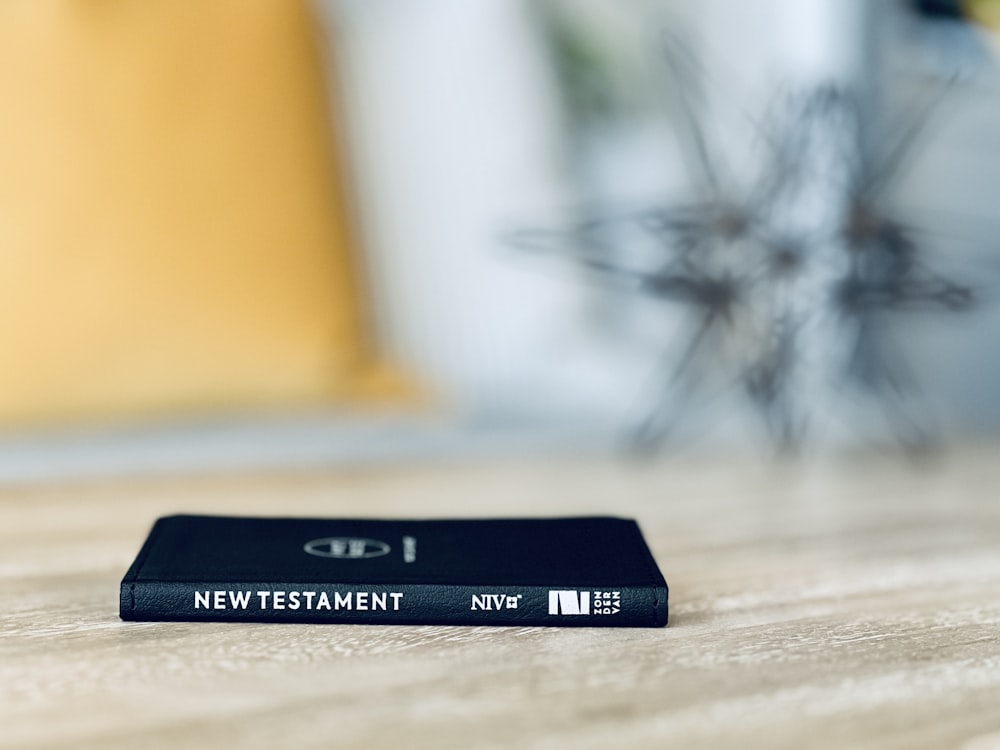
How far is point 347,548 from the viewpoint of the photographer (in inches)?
25.7

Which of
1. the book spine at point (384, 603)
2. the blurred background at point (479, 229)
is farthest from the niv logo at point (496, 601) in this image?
the blurred background at point (479, 229)

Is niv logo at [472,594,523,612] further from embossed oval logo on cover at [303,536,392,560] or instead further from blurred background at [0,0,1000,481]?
blurred background at [0,0,1000,481]

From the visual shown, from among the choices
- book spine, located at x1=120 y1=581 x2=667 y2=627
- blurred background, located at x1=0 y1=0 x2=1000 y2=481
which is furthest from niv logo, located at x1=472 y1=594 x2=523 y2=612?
blurred background, located at x1=0 y1=0 x2=1000 y2=481

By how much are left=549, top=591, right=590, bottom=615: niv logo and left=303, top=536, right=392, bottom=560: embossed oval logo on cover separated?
→ 113 mm

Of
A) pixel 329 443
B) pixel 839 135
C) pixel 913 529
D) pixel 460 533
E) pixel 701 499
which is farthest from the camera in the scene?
pixel 839 135

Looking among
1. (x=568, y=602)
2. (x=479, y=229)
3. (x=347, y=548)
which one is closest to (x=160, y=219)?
(x=479, y=229)

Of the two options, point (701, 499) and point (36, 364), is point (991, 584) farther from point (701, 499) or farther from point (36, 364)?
point (36, 364)

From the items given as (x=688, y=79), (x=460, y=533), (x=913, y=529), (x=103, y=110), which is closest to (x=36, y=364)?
(x=103, y=110)

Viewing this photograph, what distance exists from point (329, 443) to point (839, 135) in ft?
2.37

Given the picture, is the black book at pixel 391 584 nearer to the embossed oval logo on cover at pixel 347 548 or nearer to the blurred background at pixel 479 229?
the embossed oval logo on cover at pixel 347 548

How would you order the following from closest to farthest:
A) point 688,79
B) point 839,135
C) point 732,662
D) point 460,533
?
point 732,662, point 460,533, point 839,135, point 688,79

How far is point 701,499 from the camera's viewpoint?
40.3 inches

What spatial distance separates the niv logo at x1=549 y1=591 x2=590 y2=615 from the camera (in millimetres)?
598

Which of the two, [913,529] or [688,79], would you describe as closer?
[913,529]
